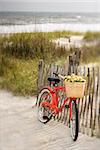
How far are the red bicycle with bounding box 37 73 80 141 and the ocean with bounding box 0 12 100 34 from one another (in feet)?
0.78

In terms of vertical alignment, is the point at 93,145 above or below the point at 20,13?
below

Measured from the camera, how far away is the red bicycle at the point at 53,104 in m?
1.90

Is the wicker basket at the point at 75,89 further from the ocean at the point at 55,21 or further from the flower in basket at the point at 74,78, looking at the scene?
the ocean at the point at 55,21

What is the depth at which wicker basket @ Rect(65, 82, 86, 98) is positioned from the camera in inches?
73.5

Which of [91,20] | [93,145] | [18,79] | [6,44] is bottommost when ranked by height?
[93,145]

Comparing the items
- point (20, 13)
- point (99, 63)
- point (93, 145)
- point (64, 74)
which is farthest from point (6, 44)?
point (93, 145)

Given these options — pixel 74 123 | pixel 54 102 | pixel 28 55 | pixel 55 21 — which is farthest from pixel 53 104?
pixel 55 21

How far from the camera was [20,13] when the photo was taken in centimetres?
195

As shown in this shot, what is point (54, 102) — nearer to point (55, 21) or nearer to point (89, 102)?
point (89, 102)

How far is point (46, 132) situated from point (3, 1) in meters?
0.68

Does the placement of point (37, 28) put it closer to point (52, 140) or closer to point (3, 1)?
point (3, 1)

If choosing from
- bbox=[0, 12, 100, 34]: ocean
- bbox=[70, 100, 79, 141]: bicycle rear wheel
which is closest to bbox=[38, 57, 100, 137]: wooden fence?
bbox=[70, 100, 79, 141]: bicycle rear wheel

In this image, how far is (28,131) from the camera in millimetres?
1957

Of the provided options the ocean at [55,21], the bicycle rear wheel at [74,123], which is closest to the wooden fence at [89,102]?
the bicycle rear wheel at [74,123]
